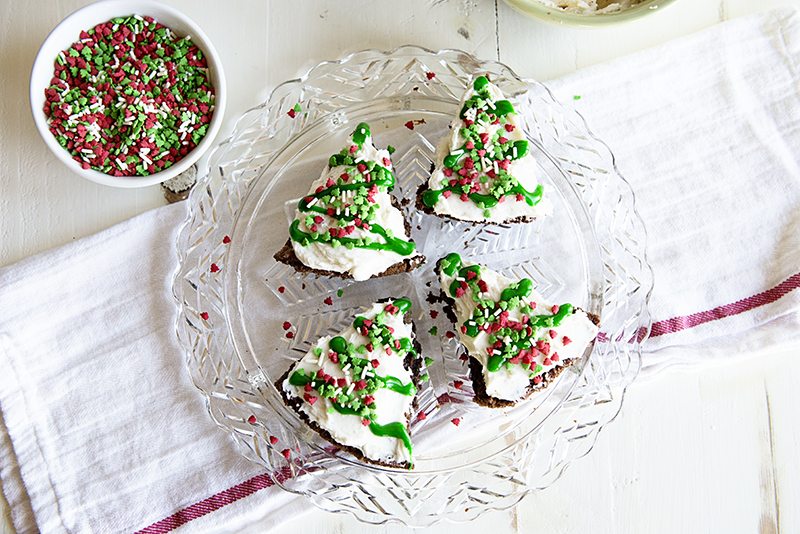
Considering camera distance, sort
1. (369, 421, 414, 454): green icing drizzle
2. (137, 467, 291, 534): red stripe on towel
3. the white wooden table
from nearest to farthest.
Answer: (369, 421, 414, 454): green icing drizzle → (137, 467, 291, 534): red stripe on towel → the white wooden table

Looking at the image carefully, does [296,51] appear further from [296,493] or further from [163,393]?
[296,493]

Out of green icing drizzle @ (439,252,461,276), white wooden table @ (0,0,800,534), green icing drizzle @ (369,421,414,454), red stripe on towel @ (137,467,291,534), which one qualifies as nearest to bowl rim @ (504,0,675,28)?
white wooden table @ (0,0,800,534)

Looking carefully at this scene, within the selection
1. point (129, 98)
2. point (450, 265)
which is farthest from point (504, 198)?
point (129, 98)

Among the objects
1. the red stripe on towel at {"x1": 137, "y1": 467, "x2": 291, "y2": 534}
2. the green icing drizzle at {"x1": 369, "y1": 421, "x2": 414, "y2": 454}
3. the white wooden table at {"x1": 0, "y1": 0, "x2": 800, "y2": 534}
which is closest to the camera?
the green icing drizzle at {"x1": 369, "y1": 421, "x2": 414, "y2": 454}

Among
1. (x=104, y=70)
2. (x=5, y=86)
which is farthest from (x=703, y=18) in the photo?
(x=5, y=86)

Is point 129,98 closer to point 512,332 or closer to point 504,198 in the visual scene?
point 504,198

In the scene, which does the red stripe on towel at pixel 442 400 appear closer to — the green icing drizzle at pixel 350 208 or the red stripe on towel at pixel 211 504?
the red stripe on towel at pixel 211 504

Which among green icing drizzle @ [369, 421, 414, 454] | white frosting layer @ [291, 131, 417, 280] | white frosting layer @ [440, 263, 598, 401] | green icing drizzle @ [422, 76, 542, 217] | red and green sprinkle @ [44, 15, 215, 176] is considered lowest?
green icing drizzle @ [369, 421, 414, 454]

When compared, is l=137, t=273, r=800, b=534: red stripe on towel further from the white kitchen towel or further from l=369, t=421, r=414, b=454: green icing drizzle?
l=369, t=421, r=414, b=454: green icing drizzle
